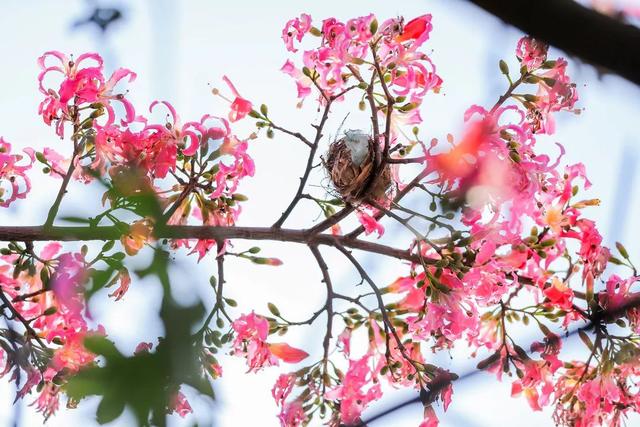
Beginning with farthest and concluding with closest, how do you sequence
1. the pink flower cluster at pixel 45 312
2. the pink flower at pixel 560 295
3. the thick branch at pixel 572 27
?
the pink flower at pixel 560 295
the pink flower cluster at pixel 45 312
the thick branch at pixel 572 27

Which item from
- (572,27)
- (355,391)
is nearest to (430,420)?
(355,391)

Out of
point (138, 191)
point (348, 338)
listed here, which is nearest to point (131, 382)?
point (138, 191)

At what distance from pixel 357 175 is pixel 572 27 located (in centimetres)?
217

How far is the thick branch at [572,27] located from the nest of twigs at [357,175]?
84.0 inches

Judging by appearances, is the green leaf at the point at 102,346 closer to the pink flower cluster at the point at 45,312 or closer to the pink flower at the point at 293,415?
the pink flower cluster at the point at 45,312

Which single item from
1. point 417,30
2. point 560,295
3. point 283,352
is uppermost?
point 417,30

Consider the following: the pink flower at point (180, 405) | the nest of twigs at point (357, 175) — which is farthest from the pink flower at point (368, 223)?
the pink flower at point (180, 405)

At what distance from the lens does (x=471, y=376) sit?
496mm

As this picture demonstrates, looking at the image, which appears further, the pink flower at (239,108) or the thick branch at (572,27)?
the pink flower at (239,108)

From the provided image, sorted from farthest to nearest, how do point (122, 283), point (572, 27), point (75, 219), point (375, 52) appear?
point (375, 52) → point (122, 283) → point (75, 219) → point (572, 27)

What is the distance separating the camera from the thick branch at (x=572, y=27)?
0.35m

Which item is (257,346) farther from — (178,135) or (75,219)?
(75,219)

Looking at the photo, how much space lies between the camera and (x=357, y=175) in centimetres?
252

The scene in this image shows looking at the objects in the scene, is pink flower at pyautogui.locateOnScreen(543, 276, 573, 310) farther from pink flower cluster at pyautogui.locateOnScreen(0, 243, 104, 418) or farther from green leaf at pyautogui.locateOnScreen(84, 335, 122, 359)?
green leaf at pyautogui.locateOnScreen(84, 335, 122, 359)
